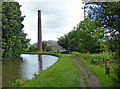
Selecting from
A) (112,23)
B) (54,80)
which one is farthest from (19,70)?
(112,23)

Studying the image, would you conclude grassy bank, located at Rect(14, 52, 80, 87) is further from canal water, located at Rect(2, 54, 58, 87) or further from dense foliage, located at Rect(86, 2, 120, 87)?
dense foliage, located at Rect(86, 2, 120, 87)

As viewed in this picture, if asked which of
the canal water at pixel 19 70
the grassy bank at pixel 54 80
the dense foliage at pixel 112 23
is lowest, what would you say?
the canal water at pixel 19 70

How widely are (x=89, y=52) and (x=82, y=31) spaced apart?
4.01 metres

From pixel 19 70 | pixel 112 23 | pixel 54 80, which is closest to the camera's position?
pixel 112 23

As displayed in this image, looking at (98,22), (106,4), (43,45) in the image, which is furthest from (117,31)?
(43,45)

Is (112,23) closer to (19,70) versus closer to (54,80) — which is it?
(54,80)

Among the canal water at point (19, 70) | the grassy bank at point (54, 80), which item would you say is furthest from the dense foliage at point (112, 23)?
the canal water at point (19, 70)

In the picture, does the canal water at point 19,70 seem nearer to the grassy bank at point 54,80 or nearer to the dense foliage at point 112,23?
the grassy bank at point 54,80

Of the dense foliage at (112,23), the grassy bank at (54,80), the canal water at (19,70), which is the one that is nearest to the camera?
the dense foliage at (112,23)

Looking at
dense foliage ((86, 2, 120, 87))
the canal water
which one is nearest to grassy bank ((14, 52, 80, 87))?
the canal water

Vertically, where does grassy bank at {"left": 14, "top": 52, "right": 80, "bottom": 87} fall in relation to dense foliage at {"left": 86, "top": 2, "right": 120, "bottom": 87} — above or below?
below

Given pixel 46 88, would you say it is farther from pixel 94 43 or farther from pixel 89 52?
pixel 89 52

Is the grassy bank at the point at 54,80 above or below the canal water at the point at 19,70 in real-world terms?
above

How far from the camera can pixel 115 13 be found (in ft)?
20.6
